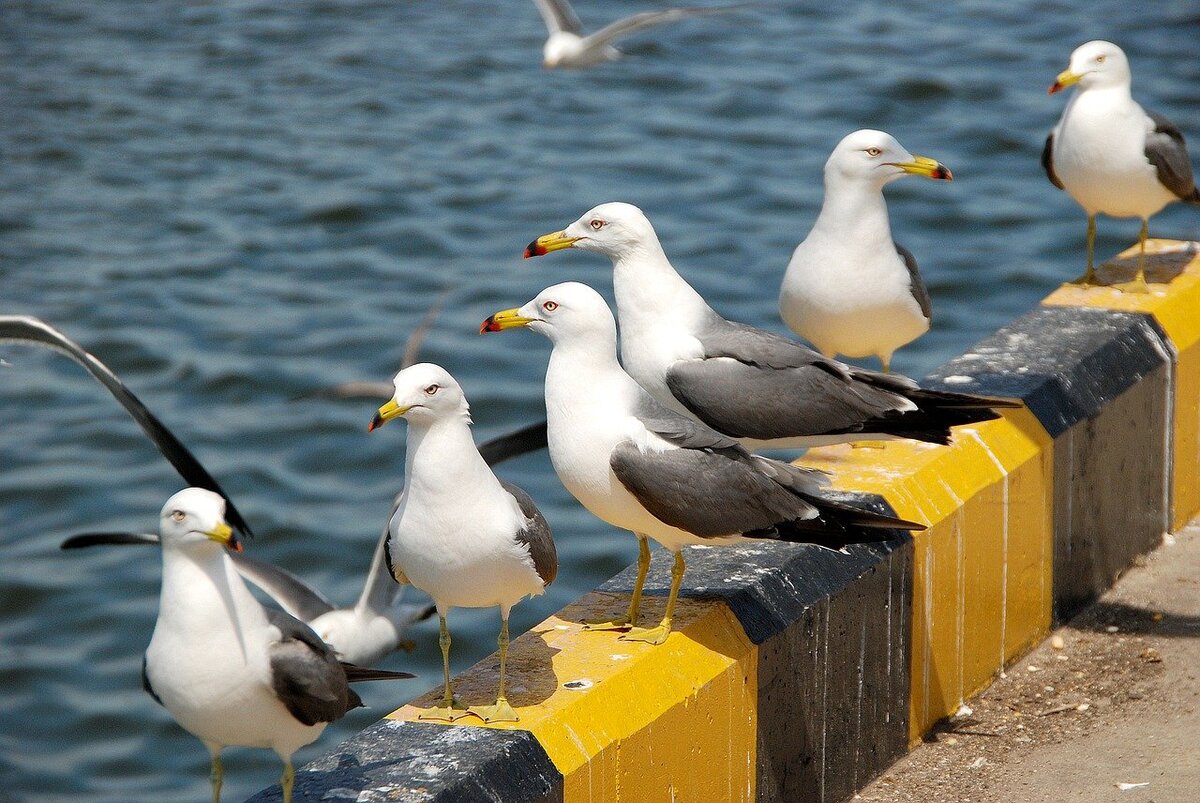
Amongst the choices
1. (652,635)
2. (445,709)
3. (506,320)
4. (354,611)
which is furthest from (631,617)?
(354,611)

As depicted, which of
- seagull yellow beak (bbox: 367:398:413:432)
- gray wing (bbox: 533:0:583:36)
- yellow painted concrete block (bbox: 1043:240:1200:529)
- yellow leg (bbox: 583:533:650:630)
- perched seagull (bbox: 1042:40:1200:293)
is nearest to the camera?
seagull yellow beak (bbox: 367:398:413:432)

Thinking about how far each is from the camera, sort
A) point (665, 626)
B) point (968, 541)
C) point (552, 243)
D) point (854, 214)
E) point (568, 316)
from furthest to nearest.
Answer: point (854, 214) < point (968, 541) < point (552, 243) < point (665, 626) < point (568, 316)

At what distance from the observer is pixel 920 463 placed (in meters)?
5.36

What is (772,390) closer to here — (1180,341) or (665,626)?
(665,626)

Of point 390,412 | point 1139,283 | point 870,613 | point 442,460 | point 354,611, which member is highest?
point 390,412

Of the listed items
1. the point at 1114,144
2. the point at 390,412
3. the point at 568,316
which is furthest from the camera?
the point at 1114,144

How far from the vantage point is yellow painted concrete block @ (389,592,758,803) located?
158 inches

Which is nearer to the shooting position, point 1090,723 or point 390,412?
point 390,412

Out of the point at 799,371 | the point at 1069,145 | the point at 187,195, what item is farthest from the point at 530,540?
the point at 187,195

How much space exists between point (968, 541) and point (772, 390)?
33.4 inches

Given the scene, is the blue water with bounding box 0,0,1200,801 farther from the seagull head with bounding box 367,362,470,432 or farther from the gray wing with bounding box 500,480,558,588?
the seagull head with bounding box 367,362,470,432

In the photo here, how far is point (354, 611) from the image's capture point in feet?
29.6

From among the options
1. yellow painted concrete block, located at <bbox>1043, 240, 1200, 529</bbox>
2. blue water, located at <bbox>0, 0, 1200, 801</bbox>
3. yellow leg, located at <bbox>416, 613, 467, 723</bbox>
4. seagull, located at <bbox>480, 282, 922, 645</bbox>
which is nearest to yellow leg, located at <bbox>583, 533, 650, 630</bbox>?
Result: seagull, located at <bbox>480, 282, 922, 645</bbox>

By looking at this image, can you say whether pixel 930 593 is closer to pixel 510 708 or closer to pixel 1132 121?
pixel 510 708
